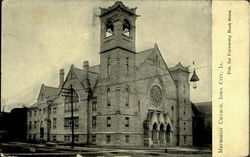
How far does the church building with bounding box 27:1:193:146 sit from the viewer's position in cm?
312

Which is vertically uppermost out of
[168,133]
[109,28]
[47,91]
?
[109,28]

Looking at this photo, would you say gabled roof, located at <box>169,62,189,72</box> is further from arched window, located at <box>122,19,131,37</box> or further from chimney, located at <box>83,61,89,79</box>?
chimney, located at <box>83,61,89,79</box>

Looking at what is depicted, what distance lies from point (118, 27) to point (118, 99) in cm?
66

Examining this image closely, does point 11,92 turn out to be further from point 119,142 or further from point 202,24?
point 202,24

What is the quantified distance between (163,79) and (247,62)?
2.53 feet

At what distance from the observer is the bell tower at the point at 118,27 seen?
3.07 meters

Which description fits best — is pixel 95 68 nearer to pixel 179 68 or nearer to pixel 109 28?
pixel 109 28

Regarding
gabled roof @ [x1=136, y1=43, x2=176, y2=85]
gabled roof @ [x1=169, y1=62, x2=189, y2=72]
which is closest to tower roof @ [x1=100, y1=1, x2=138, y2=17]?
gabled roof @ [x1=136, y1=43, x2=176, y2=85]

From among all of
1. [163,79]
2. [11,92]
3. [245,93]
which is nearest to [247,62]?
[245,93]

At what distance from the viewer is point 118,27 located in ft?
10.4

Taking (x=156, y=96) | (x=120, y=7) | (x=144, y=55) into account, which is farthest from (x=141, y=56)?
Result: (x=120, y=7)

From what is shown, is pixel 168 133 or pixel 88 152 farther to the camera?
pixel 168 133

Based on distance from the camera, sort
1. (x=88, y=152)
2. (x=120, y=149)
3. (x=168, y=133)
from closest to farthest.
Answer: (x=88, y=152) < (x=120, y=149) < (x=168, y=133)

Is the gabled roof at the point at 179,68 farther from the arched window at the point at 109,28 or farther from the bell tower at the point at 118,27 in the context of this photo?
the arched window at the point at 109,28
